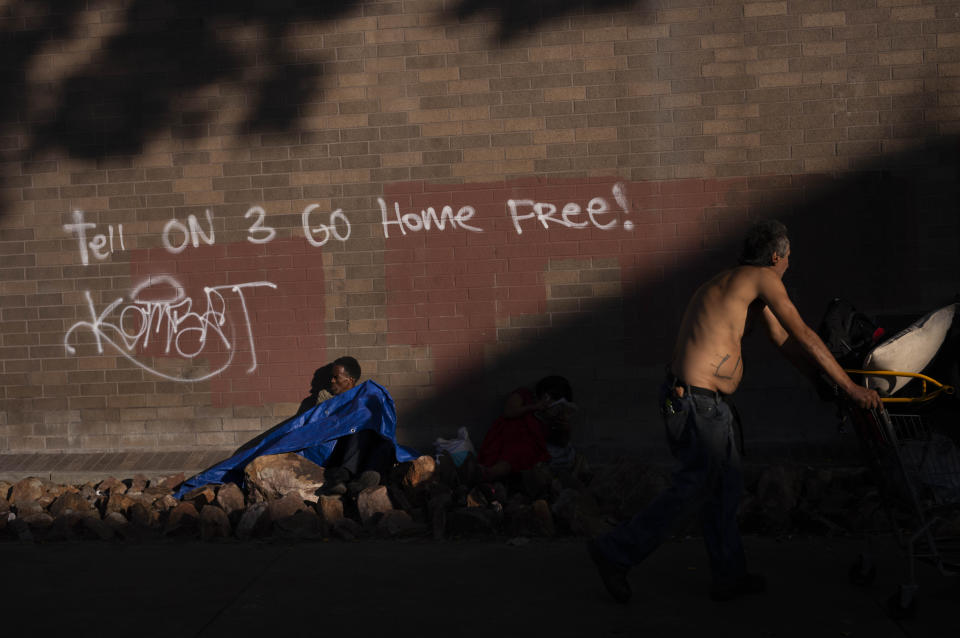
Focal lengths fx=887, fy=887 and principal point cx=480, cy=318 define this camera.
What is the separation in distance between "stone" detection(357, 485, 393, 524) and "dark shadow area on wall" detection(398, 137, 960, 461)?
4.96 feet

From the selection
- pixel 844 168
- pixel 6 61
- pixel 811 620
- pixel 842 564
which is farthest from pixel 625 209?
pixel 6 61

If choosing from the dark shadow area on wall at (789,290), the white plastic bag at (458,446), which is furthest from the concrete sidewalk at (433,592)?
the dark shadow area on wall at (789,290)

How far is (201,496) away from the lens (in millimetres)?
5969

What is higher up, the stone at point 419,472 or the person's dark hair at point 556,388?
the person's dark hair at point 556,388

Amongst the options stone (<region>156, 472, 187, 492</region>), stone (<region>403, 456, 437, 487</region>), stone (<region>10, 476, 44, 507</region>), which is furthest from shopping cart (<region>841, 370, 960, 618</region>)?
stone (<region>10, 476, 44, 507</region>)

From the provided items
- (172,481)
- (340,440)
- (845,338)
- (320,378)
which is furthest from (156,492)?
(845,338)

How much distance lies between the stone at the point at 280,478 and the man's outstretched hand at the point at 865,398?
11.4 feet

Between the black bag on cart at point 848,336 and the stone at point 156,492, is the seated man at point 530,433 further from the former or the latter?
the black bag on cart at point 848,336

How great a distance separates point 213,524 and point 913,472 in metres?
3.98

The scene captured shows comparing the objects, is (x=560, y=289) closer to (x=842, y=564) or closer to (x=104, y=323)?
(x=842, y=564)

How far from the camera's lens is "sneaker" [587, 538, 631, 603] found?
13.7ft

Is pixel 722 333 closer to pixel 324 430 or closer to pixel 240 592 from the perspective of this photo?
pixel 240 592

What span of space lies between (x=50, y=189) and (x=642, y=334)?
5.06m

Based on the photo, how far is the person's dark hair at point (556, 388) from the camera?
22.2 feet
